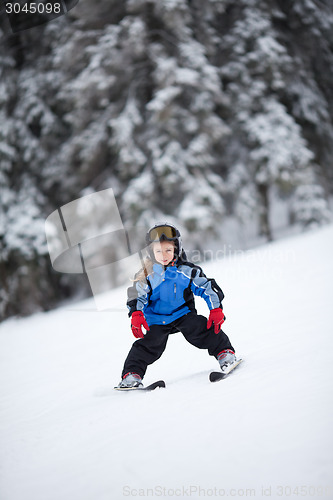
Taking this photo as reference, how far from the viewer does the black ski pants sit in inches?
103

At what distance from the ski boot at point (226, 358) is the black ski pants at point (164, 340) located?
0.11 feet

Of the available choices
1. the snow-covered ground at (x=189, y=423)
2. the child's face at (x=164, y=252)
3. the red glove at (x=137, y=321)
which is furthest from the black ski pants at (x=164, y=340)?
the child's face at (x=164, y=252)

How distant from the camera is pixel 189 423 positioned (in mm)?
1819

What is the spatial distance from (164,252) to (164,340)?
25.1 inches

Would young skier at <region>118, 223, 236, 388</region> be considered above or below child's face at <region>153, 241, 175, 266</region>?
below

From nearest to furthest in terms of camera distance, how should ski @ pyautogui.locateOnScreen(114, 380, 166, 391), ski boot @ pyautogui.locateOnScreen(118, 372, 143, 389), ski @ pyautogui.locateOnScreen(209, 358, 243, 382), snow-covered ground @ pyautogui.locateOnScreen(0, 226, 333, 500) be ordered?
1. snow-covered ground @ pyautogui.locateOnScreen(0, 226, 333, 500)
2. ski @ pyautogui.locateOnScreen(209, 358, 243, 382)
3. ski @ pyautogui.locateOnScreen(114, 380, 166, 391)
4. ski boot @ pyautogui.locateOnScreen(118, 372, 143, 389)

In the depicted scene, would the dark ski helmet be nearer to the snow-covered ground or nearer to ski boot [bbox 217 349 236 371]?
ski boot [bbox 217 349 236 371]

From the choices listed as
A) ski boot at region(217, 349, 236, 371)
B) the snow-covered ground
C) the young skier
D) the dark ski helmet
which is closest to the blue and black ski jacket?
the young skier

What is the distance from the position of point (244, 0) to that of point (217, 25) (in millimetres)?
845

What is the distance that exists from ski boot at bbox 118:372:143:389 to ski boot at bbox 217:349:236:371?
0.57m

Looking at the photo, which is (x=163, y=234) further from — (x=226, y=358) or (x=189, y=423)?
(x=189, y=423)

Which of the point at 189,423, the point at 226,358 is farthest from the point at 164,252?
the point at 189,423

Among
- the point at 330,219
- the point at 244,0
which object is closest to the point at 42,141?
the point at 244,0

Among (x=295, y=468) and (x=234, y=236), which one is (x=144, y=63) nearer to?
(x=234, y=236)
